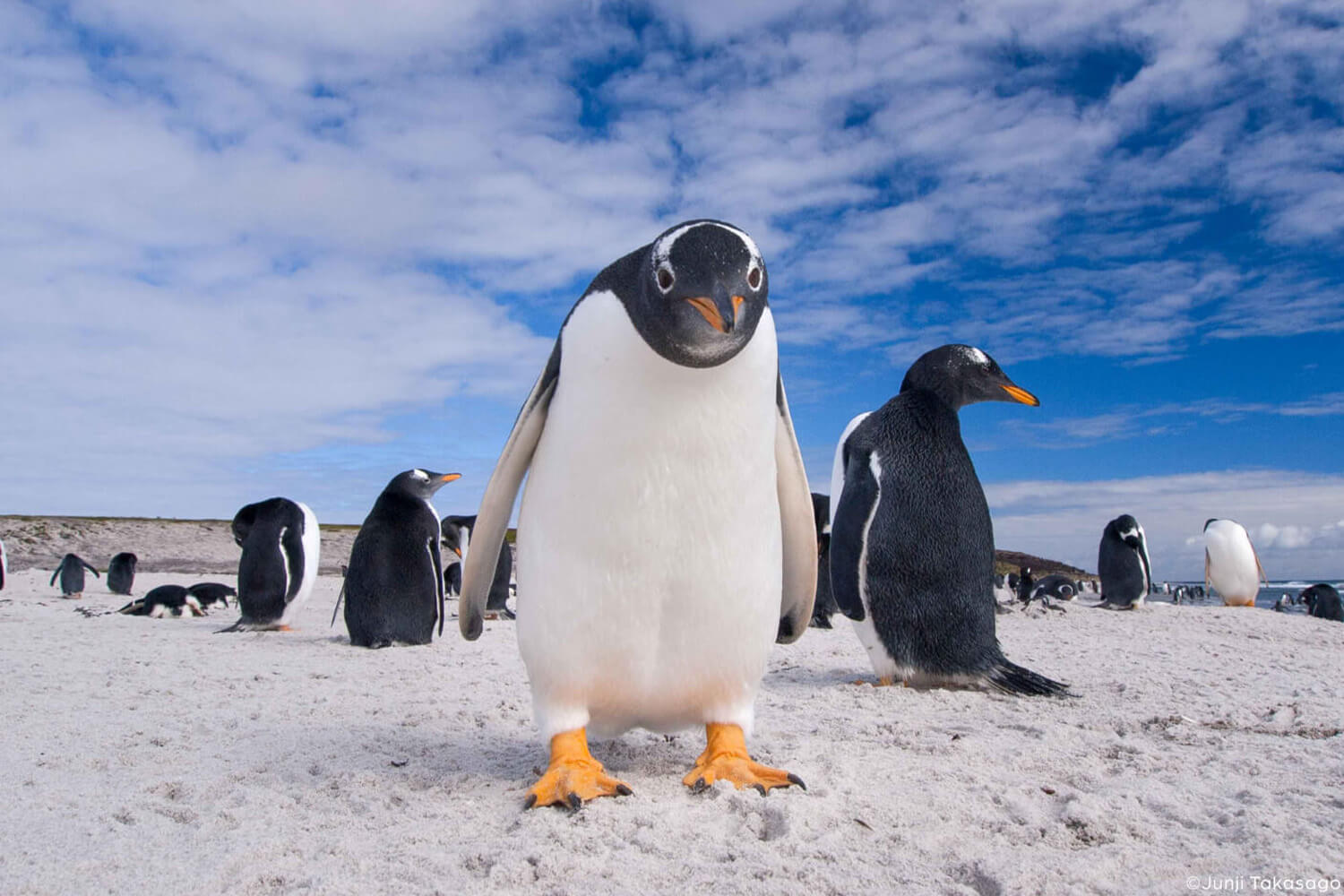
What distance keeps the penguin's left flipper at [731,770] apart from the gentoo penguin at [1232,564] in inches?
611

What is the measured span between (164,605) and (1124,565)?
42.3 feet

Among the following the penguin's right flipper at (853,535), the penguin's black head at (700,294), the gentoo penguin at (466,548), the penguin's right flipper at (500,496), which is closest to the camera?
the penguin's black head at (700,294)

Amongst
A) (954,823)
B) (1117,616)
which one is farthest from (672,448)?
(1117,616)

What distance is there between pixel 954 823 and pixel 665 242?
184cm

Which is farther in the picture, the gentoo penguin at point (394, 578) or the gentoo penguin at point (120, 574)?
the gentoo penguin at point (120, 574)

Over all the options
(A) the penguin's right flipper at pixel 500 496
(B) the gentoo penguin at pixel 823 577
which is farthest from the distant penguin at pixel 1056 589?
(A) the penguin's right flipper at pixel 500 496

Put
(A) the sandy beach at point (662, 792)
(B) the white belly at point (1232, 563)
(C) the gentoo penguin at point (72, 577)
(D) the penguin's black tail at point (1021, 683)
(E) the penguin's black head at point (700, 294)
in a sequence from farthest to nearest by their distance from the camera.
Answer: (B) the white belly at point (1232, 563)
(C) the gentoo penguin at point (72, 577)
(D) the penguin's black tail at point (1021, 683)
(E) the penguin's black head at point (700, 294)
(A) the sandy beach at point (662, 792)

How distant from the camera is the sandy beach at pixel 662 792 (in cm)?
222

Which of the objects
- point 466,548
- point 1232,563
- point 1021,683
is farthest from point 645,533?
point 1232,563

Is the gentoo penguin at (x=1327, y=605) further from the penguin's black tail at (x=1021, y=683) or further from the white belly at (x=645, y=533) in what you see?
the white belly at (x=645, y=533)

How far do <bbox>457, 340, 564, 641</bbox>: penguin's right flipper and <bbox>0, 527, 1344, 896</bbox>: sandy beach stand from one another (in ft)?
2.03

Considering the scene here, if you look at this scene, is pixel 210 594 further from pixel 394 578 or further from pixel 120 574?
pixel 394 578

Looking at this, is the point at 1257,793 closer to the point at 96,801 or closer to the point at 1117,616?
the point at 96,801

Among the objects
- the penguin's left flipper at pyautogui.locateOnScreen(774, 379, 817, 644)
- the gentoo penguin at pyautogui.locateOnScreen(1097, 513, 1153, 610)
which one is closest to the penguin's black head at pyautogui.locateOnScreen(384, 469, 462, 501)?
the penguin's left flipper at pyautogui.locateOnScreen(774, 379, 817, 644)
